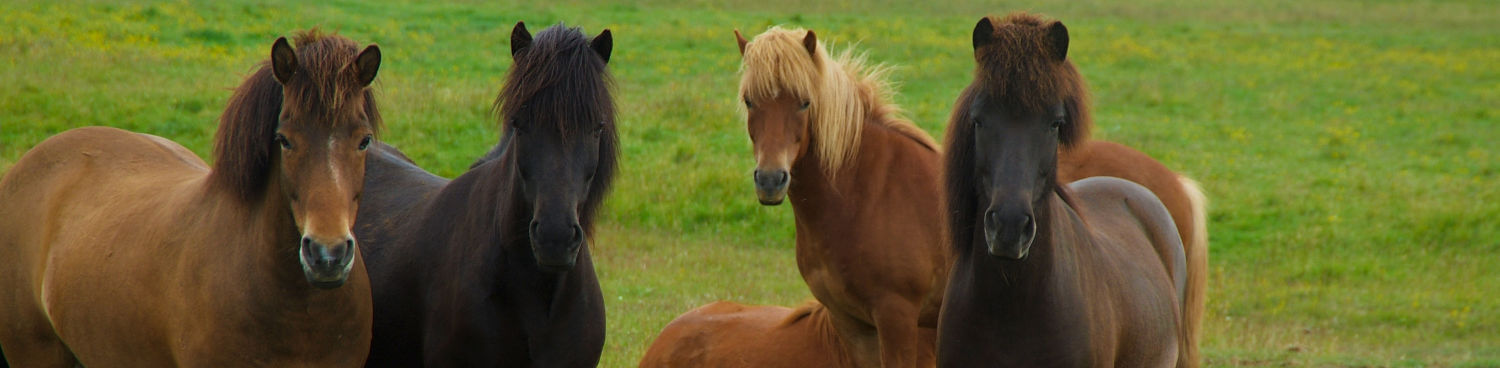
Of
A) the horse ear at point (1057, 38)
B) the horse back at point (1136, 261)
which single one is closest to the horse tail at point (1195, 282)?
the horse back at point (1136, 261)

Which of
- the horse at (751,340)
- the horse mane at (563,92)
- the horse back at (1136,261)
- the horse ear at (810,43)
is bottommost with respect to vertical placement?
the horse at (751,340)

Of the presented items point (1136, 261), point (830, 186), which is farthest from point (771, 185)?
point (1136, 261)

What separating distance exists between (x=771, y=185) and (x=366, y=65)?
1977 mm

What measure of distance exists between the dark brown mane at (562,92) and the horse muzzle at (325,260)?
77cm

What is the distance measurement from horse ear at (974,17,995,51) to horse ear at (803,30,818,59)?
163cm

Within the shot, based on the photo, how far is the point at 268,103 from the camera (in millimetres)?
3852

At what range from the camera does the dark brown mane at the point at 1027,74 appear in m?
3.93

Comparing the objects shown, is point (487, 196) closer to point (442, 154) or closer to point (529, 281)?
point (529, 281)

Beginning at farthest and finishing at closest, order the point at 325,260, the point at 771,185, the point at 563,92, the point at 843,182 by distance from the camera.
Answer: the point at 843,182 < the point at 771,185 < the point at 563,92 < the point at 325,260

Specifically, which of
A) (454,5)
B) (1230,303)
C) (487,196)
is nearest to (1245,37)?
(454,5)

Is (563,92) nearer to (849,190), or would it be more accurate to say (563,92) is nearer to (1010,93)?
(1010,93)

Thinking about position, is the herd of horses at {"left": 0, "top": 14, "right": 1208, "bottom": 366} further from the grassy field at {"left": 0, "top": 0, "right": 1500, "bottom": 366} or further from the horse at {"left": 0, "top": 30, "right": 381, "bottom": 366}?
the grassy field at {"left": 0, "top": 0, "right": 1500, "bottom": 366}

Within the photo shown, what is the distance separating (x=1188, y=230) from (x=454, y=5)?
17.2m

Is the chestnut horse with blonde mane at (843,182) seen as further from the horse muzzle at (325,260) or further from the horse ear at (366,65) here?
the horse muzzle at (325,260)
